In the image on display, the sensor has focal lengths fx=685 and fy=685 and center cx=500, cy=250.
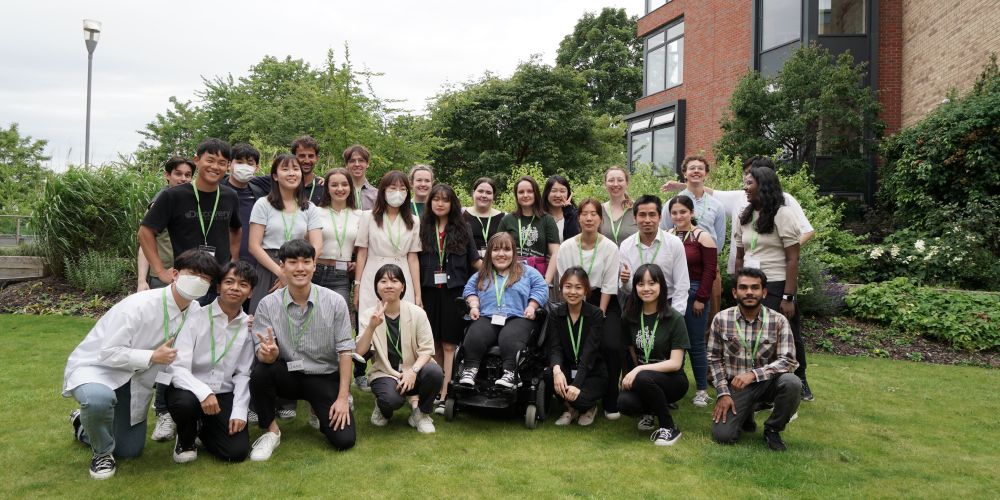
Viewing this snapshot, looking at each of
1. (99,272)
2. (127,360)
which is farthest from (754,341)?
(99,272)

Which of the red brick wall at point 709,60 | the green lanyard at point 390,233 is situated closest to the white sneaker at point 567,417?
the green lanyard at point 390,233

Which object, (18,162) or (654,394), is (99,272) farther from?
(18,162)

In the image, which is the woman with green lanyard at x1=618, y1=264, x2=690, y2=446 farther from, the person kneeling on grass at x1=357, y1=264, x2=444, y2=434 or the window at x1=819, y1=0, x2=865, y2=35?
the window at x1=819, y1=0, x2=865, y2=35

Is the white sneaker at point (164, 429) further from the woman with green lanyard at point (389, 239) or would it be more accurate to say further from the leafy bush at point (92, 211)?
the leafy bush at point (92, 211)

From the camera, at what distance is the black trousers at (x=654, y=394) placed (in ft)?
15.2

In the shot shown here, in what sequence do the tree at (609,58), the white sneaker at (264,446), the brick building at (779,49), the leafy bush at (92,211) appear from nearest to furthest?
the white sneaker at (264,446), the leafy bush at (92,211), the brick building at (779,49), the tree at (609,58)

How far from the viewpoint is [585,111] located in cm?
2775

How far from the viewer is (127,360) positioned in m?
3.81

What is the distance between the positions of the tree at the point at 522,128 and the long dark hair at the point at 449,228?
20333mm

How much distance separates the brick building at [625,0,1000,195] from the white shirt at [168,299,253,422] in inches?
336

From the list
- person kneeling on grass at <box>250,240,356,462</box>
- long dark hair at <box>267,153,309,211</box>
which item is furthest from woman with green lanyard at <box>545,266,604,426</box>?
long dark hair at <box>267,153,309,211</box>

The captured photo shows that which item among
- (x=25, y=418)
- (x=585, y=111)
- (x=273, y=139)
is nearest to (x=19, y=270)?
(x=25, y=418)

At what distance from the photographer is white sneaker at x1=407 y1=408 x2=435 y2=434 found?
4.77 m

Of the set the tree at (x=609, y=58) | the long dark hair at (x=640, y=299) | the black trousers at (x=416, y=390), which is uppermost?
the tree at (x=609, y=58)
